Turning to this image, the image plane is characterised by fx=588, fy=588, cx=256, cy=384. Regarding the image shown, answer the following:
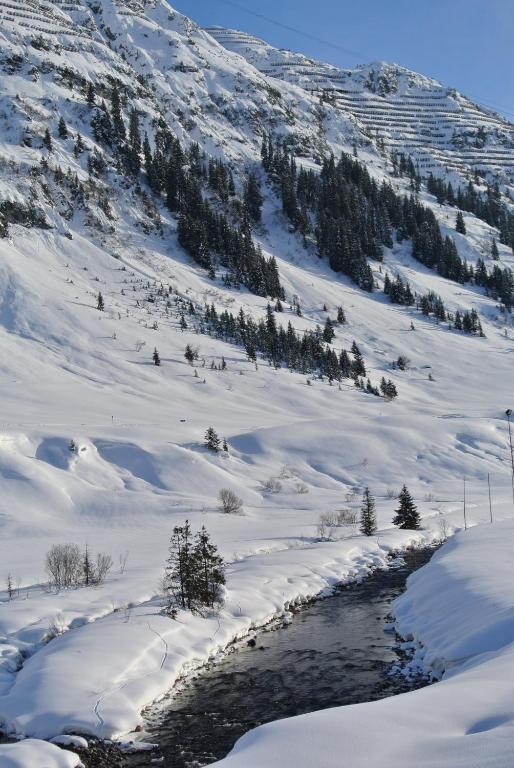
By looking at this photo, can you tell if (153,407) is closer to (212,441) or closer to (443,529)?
(212,441)

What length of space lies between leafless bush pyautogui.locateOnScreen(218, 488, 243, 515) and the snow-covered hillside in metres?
1.60

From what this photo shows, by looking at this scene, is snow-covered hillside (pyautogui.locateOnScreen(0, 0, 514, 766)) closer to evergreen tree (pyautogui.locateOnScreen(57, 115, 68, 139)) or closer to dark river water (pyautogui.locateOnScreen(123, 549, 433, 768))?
evergreen tree (pyautogui.locateOnScreen(57, 115, 68, 139))

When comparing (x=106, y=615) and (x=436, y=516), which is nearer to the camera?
(x=106, y=615)

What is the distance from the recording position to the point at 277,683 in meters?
20.0

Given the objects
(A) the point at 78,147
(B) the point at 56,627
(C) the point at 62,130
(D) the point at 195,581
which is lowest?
(B) the point at 56,627

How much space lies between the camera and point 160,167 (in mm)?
163500

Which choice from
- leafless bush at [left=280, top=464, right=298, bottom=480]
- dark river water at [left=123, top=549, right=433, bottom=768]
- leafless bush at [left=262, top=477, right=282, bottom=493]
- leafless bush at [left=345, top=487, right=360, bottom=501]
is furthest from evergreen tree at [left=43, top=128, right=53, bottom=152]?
dark river water at [left=123, top=549, right=433, bottom=768]

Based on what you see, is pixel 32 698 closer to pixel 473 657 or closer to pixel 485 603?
pixel 473 657

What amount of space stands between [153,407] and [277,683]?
60714 millimetres

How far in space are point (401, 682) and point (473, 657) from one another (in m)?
3.06

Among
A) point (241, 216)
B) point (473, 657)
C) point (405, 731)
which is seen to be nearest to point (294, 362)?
point (241, 216)

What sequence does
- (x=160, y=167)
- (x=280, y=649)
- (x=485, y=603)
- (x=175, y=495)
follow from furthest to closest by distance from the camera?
(x=160, y=167) < (x=175, y=495) < (x=280, y=649) < (x=485, y=603)

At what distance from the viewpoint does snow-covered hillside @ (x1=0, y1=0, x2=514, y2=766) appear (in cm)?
2391

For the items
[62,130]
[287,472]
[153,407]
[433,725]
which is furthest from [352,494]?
[62,130]
